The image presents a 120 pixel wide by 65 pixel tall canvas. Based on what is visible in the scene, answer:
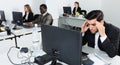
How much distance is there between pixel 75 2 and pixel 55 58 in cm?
543

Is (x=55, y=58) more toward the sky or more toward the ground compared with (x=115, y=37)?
more toward the ground

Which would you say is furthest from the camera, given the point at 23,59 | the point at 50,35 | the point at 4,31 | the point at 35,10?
the point at 35,10

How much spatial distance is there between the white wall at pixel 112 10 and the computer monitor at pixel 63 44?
4.97 metres

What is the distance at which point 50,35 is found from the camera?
1443 millimetres

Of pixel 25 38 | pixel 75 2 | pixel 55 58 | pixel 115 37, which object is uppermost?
pixel 75 2

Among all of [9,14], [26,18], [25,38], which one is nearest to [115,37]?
[25,38]

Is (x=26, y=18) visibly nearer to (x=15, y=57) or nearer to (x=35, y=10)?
(x=35, y=10)

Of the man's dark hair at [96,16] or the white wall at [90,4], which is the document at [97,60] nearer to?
the man's dark hair at [96,16]

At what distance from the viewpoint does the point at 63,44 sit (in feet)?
4.35

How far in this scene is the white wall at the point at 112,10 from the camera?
594cm

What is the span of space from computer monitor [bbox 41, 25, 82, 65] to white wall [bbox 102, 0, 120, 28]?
4.97 meters

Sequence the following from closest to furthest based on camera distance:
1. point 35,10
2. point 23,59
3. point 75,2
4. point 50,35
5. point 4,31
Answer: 1. point 50,35
2. point 23,59
3. point 4,31
4. point 35,10
5. point 75,2

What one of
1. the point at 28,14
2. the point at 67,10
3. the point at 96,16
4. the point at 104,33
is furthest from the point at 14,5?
the point at 104,33

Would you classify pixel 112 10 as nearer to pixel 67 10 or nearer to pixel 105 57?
pixel 67 10
